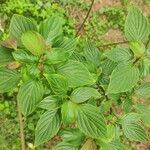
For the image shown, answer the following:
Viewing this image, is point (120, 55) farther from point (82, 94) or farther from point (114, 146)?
point (114, 146)

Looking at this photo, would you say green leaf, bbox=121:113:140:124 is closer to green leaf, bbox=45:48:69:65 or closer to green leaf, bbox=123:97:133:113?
green leaf, bbox=123:97:133:113

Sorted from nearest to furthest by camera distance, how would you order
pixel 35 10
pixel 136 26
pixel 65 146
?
pixel 136 26
pixel 65 146
pixel 35 10

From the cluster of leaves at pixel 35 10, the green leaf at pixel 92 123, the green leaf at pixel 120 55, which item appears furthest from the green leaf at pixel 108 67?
the cluster of leaves at pixel 35 10

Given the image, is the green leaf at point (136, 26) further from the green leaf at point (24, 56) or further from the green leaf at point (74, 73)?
the green leaf at point (24, 56)

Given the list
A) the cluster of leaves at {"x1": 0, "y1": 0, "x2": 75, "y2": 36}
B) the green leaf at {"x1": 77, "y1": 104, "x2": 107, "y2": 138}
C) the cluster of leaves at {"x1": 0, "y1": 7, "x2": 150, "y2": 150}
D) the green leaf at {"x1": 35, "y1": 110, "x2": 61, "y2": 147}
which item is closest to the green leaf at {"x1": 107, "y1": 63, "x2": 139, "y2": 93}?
the cluster of leaves at {"x1": 0, "y1": 7, "x2": 150, "y2": 150}

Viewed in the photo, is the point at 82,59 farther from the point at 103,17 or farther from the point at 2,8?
the point at 103,17

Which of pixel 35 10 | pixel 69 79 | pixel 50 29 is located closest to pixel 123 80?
pixel 69 79
